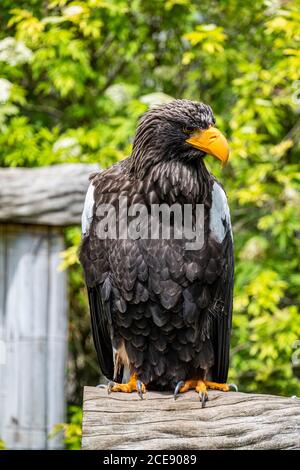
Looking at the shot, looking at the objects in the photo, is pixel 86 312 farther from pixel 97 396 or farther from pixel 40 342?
pixel 97 396

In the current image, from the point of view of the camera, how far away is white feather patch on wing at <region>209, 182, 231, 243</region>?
11.0 feet

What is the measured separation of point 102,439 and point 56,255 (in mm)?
1689

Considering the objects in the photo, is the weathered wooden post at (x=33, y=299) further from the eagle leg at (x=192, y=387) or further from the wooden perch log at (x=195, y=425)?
the wooden perch log at (x=195, y=425)

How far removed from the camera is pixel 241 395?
2.89 meters

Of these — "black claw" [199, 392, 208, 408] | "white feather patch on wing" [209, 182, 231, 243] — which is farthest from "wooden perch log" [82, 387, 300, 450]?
"white feather patch on wing" [209, 182, 231, 243]

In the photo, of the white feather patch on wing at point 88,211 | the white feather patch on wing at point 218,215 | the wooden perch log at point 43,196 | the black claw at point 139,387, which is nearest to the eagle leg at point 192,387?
the black claw at point 139,387

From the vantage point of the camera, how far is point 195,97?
235 inches

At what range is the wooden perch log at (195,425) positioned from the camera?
8.98ft

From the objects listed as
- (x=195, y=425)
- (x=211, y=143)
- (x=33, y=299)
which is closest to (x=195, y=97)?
(x=33, y=299)

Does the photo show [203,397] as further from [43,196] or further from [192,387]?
[43,196]

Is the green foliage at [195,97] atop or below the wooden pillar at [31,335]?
atop

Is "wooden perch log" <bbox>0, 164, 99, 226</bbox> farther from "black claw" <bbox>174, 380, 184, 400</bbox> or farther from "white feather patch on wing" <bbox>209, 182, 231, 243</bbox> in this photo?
"black claw" <bbox>174, 380, 184, 400</bbox>

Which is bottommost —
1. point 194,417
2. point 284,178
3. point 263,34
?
point 194,417

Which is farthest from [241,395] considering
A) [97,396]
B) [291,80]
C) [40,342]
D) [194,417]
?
[291,80]
